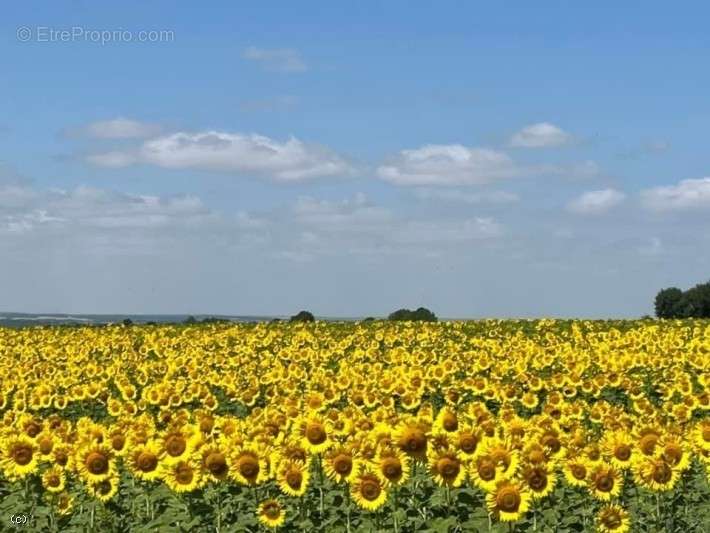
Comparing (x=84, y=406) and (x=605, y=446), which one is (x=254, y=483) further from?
(x=84, y=406)

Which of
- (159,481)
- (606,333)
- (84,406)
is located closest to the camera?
(159,481)

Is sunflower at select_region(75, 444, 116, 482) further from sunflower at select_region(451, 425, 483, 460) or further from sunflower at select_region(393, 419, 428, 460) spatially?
sunflower at select_region(451, 425, 483, 460)

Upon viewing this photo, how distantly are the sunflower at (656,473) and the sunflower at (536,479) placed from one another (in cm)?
140

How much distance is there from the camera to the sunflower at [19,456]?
11.2m

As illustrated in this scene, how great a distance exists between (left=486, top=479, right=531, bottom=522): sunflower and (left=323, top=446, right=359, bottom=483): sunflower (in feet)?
3.93

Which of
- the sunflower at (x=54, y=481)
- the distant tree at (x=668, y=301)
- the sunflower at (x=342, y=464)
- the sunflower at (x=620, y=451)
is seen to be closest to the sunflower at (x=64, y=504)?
the sunflower at (x=54, y=481)

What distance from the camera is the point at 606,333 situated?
104 ft

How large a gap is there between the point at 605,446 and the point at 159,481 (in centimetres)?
489

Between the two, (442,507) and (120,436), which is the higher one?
(120,436)

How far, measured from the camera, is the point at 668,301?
89938mm

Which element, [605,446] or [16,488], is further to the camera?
[16,488]

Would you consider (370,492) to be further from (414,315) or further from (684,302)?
(684,302)

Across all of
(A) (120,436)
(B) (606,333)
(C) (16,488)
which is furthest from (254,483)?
(B) (606,333)

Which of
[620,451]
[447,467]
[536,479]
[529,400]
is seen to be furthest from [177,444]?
[529,400]
